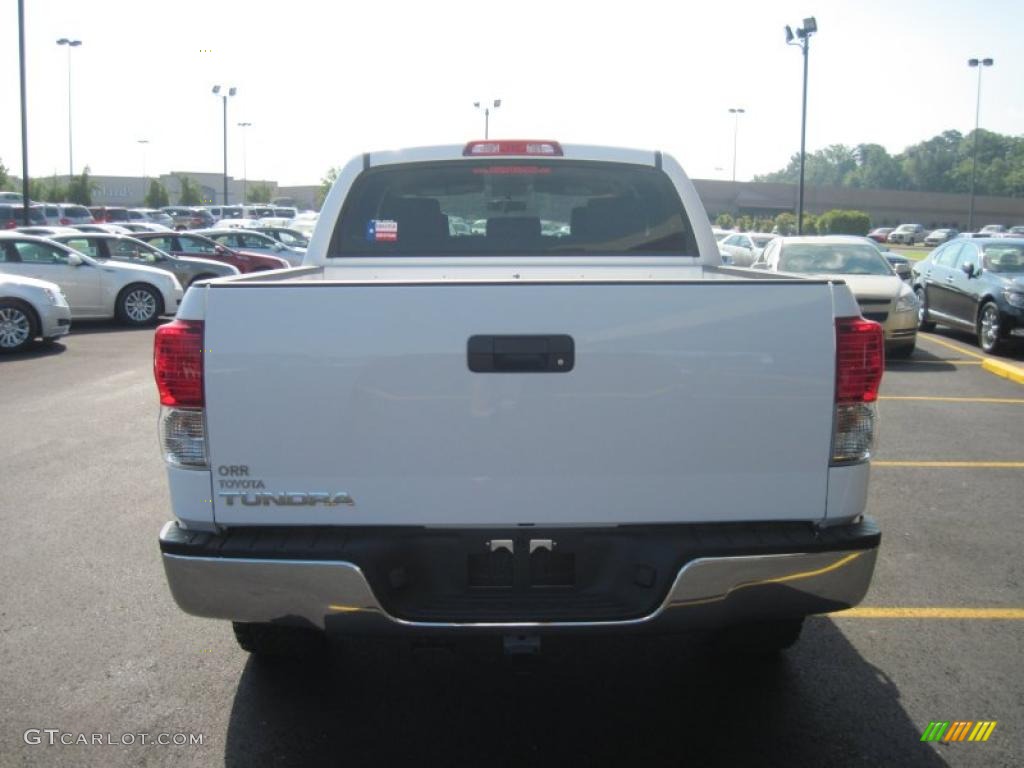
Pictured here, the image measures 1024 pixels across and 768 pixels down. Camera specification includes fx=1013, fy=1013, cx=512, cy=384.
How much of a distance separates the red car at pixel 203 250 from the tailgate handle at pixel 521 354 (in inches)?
798

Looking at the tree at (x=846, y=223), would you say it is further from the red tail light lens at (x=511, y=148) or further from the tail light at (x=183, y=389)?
the tail light at (x=183, y=389)

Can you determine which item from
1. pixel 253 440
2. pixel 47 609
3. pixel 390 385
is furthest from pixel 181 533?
pixel 47 609

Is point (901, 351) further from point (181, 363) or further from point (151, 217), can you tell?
point (151, 217)

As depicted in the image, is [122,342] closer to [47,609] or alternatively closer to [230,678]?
[47,609]

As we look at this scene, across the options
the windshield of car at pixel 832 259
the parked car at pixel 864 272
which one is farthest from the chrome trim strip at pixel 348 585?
the windshield of car at pixel 832 259

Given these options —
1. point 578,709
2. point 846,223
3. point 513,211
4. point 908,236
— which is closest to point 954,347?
point 513,211

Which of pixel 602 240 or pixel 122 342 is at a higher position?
pixel 602 240

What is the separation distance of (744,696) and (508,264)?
7.57 feet

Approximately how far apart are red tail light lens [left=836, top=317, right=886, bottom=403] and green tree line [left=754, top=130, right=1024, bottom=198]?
145 m

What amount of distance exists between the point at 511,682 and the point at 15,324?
1273 centimetres

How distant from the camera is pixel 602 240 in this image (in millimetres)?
5145

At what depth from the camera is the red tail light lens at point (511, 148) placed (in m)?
5.21

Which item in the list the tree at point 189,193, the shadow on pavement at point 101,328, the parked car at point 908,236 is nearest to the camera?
the shadow on pavement at point 101,328
